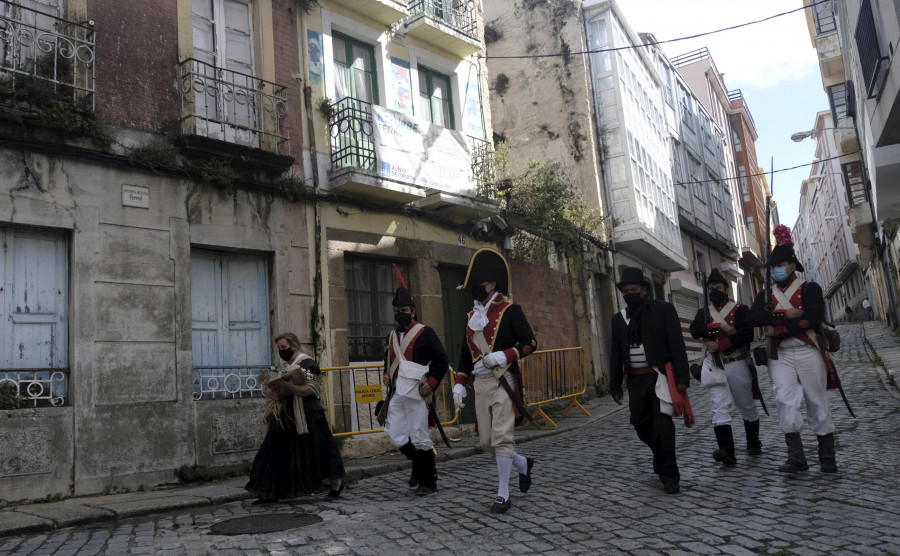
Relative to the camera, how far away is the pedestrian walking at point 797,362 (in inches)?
248

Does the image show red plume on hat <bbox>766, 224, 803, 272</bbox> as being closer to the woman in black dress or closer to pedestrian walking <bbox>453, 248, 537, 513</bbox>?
pedestrian walking <bbox>453, 248, 537, 513</bbox>

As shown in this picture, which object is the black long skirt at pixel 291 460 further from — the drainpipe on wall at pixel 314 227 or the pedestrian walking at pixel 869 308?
the pedestrian walking at pixel 869 308

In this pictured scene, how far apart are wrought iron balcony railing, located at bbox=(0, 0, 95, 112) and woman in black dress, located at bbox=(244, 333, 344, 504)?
4083 mm

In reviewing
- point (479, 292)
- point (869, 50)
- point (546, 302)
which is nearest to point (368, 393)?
point (479, 292)

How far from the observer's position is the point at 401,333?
698 cm

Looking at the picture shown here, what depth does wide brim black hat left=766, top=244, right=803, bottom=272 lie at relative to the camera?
265 inches

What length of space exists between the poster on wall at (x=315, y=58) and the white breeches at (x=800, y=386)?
7.84 meters

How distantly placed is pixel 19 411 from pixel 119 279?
1790mm

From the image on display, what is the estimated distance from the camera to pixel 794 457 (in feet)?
20.6

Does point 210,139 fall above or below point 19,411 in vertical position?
above

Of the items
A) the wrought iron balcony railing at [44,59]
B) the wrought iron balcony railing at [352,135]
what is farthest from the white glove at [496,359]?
the wrought iron balcony railing at [352,135]

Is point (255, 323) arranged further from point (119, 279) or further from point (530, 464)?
point (530, 464)

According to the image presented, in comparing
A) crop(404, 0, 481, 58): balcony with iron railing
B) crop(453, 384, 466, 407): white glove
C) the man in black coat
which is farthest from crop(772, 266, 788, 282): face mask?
crop(404, 0, 481, 58): balcony with iron railing

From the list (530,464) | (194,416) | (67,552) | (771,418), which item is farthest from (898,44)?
(67,552)
